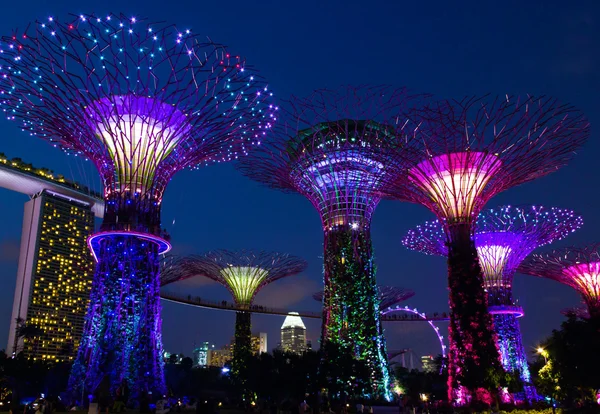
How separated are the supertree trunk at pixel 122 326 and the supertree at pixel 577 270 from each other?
1469 inches

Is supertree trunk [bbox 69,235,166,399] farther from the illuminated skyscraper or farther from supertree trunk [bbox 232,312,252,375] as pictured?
the illuminated skyscraper

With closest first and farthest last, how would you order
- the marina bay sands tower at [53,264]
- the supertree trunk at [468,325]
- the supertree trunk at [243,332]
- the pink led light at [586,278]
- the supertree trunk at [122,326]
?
the supertree trunk at [122,326] < the supertree trunk at [468,325] < the pink led light at [586,278] < the supertree trunk at [243,332] < the marina bay sands tower at [53,264]

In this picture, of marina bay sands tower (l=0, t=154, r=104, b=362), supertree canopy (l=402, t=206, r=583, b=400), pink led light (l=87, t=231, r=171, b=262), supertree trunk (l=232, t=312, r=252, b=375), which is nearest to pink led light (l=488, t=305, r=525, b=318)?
supertree canopy (l=402, t=206, r=583, b=400)

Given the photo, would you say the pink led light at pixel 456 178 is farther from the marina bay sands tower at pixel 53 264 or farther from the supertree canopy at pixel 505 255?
the marina bay sands tower at pixel 53 264

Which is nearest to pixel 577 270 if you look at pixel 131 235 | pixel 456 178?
pixel 456 178

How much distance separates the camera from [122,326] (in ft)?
78.5

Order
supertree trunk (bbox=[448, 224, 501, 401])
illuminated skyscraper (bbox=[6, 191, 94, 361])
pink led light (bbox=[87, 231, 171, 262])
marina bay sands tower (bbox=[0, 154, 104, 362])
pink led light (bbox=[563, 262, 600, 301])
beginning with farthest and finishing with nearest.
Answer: illuminated skyscraper (bbox=[6, 191, 94, 361]) < marina bay sands tower (bbox=[0, 154, 104, 362]) < pink led light (bbox=[563, 262, 600, 301]) < supertree trunk (bbox=[448, 224, 501, 401]) < pink led light (bbox=[87, 231, 171, 262])

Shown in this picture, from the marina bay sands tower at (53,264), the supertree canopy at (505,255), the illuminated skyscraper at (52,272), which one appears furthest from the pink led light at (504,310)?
the illuminated skyscraper at (52,272)

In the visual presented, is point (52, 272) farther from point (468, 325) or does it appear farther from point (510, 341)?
point (468, 325)

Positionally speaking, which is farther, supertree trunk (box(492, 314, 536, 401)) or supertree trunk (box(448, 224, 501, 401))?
supertree trunk (box(492, 314, 536, 401))

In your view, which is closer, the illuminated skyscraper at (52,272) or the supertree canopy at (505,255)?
the supertree canopy at (505,255)

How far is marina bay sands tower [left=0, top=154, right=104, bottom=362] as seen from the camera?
94.1 metres

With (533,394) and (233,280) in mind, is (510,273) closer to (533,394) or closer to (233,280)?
(533,394)

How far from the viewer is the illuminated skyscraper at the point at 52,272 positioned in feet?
312
